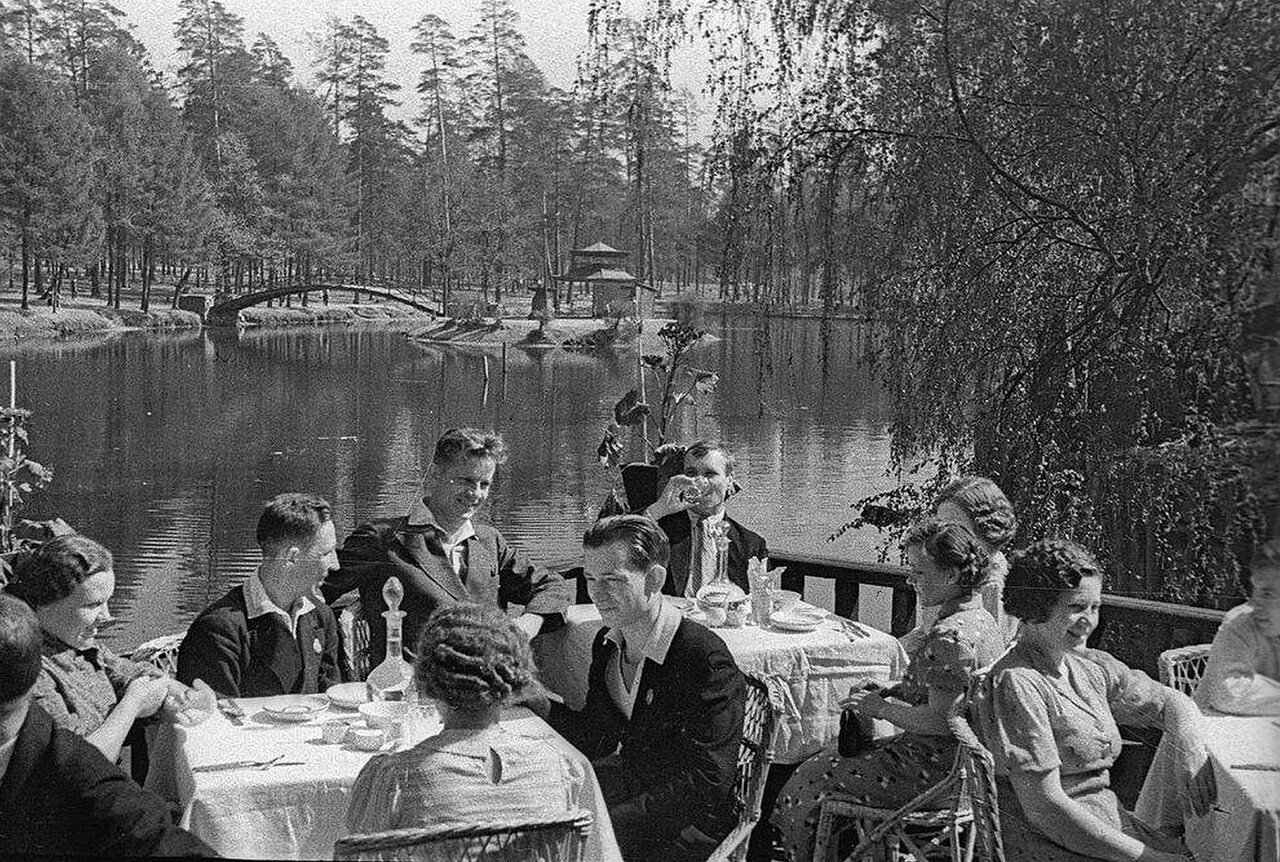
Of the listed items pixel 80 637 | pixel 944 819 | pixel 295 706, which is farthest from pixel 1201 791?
pixel 80 637

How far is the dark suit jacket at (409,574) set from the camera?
288 cm

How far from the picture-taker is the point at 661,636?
2.09m

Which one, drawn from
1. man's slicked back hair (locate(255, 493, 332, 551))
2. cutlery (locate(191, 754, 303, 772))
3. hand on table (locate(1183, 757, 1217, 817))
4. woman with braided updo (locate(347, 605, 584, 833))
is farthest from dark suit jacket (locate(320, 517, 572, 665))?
hand on table (locate(1183, 757, 1217, 817))

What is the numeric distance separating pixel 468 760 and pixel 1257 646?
3.04ft

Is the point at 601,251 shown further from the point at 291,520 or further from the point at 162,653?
the point at 162,653

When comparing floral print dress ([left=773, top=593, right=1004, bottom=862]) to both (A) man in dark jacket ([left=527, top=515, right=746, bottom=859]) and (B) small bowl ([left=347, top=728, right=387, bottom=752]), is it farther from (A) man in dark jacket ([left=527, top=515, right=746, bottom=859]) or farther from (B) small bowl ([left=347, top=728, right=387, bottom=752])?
(B) small bowl ([left=347, top=728, right=387, bottom=752])

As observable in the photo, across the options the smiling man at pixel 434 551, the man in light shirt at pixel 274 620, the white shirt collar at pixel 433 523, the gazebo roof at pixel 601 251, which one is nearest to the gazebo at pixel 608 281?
the gazebo roof at pixel 601 251

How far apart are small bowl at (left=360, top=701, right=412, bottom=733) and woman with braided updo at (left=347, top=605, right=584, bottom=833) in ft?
1.69

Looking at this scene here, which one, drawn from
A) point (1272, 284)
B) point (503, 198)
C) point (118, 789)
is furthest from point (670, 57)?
point (118, 789)

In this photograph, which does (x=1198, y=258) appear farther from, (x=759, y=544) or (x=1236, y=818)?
(x=759, y=544)

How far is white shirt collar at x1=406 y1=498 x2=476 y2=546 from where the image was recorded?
2.93 m

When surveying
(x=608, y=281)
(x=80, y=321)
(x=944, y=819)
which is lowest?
(x=944, y=819)

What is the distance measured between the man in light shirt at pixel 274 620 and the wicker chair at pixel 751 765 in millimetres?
900

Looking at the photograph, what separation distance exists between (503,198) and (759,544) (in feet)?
4.82
